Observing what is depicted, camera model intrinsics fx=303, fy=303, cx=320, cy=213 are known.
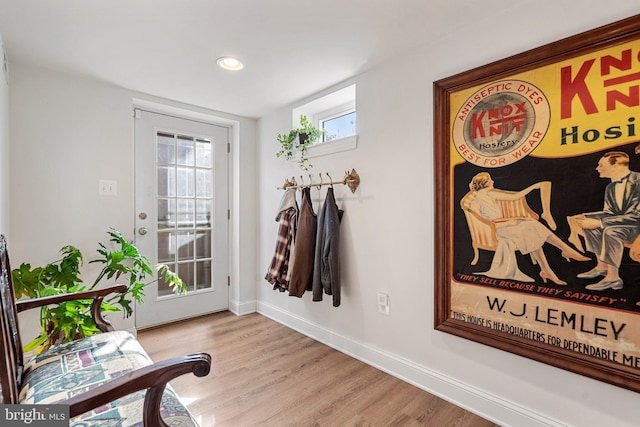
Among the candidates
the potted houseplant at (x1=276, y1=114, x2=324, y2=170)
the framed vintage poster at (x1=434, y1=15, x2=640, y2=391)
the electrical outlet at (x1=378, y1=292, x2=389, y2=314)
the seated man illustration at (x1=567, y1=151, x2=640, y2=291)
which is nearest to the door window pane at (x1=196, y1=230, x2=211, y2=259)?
the potted houseplant at (x1=276, y1=114, x2=324, y2=170)

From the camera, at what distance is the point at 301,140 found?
2.75 meters

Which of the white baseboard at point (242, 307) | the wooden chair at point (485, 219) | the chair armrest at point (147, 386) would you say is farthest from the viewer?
the white baseboard at point (242, 307)

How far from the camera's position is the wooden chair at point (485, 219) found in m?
1.52

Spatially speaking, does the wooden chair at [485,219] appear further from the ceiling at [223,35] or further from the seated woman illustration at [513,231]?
the ceiling at [223,35]

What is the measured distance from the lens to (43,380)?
3.72ft

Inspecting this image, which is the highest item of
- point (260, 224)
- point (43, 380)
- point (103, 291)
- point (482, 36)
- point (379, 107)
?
point (482, 36)

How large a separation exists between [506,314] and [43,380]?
6.72ft

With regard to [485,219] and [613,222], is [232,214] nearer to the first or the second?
[485,219]

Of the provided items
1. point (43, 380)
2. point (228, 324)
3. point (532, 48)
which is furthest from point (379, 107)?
point (228, 324)

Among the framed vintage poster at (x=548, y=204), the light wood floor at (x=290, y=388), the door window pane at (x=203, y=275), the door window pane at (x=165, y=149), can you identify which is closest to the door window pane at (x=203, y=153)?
the door window pane at (x=165, y=149)

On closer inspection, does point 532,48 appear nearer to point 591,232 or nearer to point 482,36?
point 482,36

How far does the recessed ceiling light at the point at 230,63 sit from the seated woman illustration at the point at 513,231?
67.6 inches

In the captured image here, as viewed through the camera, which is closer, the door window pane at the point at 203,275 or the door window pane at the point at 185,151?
the door window pane at the point at 185,151

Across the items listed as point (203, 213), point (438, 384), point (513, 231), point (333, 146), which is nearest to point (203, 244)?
point (203, 213)
